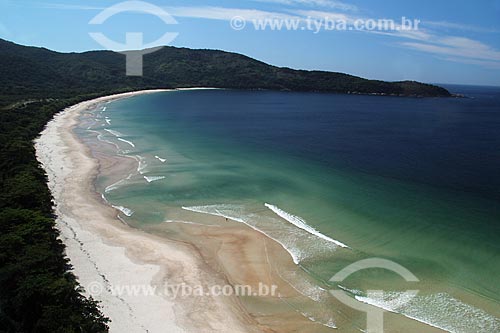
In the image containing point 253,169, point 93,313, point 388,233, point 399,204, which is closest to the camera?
point 93,313

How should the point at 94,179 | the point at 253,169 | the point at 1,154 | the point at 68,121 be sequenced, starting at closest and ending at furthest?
the point at 1,154
the point at 94,179
the point at 253,169
the point at 68,121

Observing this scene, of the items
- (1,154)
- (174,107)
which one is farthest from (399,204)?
(174,107)

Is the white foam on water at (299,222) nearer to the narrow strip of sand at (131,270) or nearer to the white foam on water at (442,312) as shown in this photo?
the white foam on water at (442,312)

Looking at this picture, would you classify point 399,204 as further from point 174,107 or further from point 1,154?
point 174,107

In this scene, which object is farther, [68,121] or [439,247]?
[68,121]

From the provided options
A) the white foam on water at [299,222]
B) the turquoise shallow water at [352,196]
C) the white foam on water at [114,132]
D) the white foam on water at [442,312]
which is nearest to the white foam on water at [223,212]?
the turquoise shallow water at [352,196]

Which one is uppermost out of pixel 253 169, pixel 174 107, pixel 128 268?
pixel 174 107

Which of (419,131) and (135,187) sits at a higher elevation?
(419,131)
